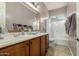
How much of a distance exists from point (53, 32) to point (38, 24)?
2.48 ft

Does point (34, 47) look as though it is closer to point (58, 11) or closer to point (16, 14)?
point (16, 14)

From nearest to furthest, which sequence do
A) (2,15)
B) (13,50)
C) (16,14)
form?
1. (13,50)
2. (2,15)
3. (16,14)

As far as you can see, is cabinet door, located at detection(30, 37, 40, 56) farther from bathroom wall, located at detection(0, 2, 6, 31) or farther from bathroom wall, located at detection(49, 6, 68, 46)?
bathroom wall, located at detection(49, 6, 68, 46)

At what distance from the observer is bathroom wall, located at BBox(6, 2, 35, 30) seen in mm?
1882

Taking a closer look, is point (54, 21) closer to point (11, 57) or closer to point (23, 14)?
point (23, 14)

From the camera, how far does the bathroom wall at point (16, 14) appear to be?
1.88 metres

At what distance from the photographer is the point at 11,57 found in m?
1.07

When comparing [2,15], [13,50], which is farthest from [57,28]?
[13,50]

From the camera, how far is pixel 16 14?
81.3 inches

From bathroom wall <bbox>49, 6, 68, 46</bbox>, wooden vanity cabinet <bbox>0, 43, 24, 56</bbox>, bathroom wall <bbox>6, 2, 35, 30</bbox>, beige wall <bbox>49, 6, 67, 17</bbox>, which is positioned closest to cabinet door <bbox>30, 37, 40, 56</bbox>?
wooden vanity cabinet <bbox>0, 43, 24, 56</bbox>

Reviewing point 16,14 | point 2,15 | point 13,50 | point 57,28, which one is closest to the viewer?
point 13,50

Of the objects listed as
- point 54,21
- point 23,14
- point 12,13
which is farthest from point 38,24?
point 12,13

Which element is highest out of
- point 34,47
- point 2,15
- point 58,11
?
point 58,11

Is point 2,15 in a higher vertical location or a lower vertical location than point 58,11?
lower
